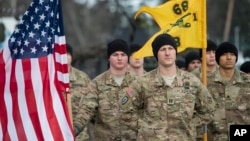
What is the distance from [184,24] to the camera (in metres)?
12.4

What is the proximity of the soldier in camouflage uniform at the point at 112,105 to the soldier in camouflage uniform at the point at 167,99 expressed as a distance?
3.77ft

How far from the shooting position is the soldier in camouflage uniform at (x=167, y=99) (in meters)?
11.2

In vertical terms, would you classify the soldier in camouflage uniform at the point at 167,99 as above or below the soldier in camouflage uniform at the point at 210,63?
below

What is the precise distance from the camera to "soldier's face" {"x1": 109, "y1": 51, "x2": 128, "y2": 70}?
42.7ft

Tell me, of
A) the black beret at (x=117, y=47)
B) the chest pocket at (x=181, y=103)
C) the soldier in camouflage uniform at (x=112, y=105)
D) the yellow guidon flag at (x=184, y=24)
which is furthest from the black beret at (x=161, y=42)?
the black beret at (x=117, y=47)

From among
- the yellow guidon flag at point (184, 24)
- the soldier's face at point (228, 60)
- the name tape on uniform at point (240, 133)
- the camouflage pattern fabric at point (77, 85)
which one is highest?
the yellow guidon flag at point (184, 24)

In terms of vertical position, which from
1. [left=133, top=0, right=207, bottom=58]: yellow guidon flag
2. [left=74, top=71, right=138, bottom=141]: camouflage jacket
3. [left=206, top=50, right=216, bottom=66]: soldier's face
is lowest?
[left=74, top=71, right=138, bottom=141]: camouflage jacket

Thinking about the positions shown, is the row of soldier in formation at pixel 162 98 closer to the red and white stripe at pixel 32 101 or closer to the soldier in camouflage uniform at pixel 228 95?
the soldier in camouflage uniform at pixel 228 95

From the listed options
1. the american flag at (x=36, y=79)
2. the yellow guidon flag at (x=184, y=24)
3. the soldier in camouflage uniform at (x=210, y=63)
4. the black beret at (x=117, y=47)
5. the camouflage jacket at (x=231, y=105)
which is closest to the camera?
the american flag at (x=36, y=79)

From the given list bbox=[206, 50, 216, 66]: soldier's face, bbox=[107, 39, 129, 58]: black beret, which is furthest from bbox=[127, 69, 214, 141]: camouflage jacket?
bbox=[206, 50, 216, 66]: soldier's face

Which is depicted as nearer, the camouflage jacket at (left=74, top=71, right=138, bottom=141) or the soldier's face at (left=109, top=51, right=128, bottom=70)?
the camouflage jacket at (left=74, top=71, right=138, bottom=141)

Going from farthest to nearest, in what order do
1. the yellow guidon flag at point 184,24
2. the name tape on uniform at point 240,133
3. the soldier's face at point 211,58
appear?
the soldier's face at point 211,58, the yellow guidon flag at point 184,24, the name tape on uniform at point 240,133

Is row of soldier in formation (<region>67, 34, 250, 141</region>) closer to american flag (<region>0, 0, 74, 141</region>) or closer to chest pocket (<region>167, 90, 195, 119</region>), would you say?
chest pocket (<region>167, 90, 195, 119</region>)

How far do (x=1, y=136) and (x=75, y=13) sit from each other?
187ft
